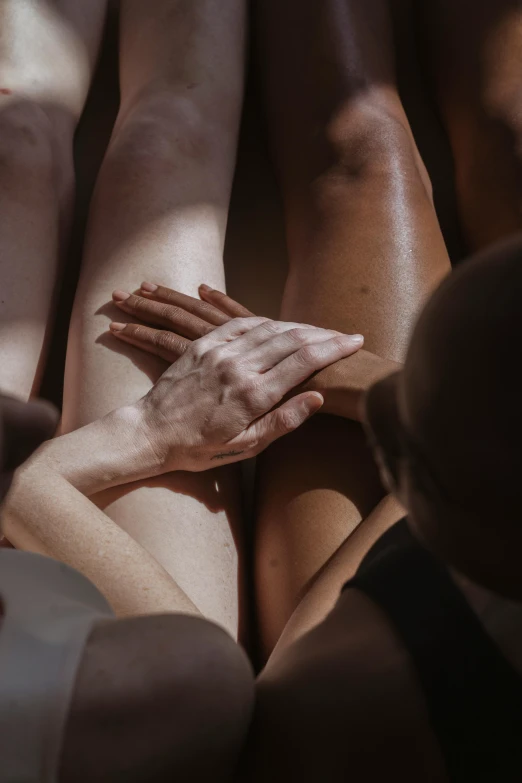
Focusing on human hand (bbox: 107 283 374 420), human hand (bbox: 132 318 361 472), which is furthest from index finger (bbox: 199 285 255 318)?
human hand (bbox: 132 318 361 472)

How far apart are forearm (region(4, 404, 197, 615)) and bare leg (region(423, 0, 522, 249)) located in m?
0.61

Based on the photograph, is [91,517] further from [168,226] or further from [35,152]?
[35,152]

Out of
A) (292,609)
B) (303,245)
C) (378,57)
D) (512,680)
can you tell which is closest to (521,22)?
(378,57)

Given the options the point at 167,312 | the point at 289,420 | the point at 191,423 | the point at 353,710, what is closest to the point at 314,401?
the point at 289,420

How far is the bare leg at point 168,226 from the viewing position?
944 millimetres

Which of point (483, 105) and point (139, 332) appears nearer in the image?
point (139, 332)

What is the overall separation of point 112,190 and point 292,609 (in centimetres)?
71

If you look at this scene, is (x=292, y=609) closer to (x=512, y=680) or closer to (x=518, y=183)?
(x=512, y=680)

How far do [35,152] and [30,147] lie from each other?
0.03 feet

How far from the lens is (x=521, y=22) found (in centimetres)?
117

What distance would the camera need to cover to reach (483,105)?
117 centimetres

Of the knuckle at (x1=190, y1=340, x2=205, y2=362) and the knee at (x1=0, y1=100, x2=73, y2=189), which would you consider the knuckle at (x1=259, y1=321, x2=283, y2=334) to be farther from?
the knee at (x1=0, y1=100, x2=73, y2=189)

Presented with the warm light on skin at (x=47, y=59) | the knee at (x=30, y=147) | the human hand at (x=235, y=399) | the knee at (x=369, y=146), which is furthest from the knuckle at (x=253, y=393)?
the warm light on skin at (x=47, y=59)

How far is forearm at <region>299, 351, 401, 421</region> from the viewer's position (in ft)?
3.12
